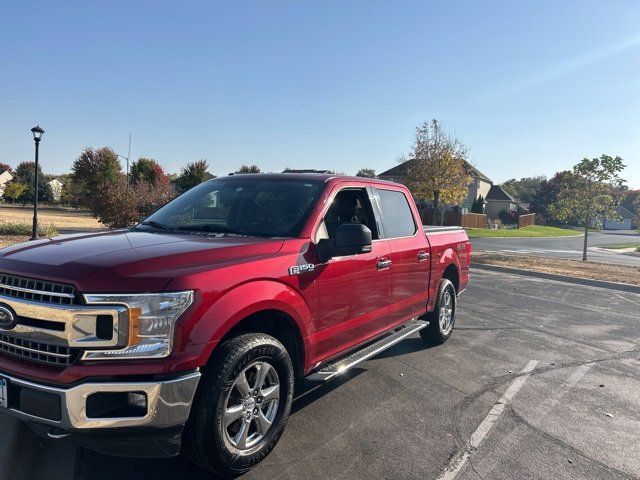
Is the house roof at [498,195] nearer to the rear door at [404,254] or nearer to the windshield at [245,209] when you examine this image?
the rear door at [404,254]

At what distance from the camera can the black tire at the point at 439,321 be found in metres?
6.17

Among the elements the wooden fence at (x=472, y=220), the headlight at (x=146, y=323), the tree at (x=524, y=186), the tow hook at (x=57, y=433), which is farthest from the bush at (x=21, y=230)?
the tree at (x=524, y=186)

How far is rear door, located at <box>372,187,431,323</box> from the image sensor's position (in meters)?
4.91

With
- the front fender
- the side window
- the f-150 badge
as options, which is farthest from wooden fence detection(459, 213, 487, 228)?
the front fender

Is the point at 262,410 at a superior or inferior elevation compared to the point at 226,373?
inferior

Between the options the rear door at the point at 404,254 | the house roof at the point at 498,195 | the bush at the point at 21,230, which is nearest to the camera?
the rear door at the point at 404,254

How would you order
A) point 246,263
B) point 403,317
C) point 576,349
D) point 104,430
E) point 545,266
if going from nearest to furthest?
1. point 104,430
2. point 246,263
3. point 403,317
4. point 576,349
5. point 545,266

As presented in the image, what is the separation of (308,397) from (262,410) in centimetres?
127

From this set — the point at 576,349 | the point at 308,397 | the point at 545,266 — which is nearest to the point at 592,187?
the point at 545,266

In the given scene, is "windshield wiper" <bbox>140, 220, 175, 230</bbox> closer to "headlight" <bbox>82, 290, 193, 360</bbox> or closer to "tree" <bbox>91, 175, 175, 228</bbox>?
"headlight" <bbox>82, 290, 193, 360</bbox>

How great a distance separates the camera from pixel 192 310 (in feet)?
8.97

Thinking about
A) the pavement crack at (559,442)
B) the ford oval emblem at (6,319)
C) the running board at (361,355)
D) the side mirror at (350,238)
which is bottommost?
the pavement crack at (559,442)

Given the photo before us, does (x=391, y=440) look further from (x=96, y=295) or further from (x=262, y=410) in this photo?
(x=96, y=295)

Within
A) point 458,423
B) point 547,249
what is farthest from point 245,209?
point 547,249
